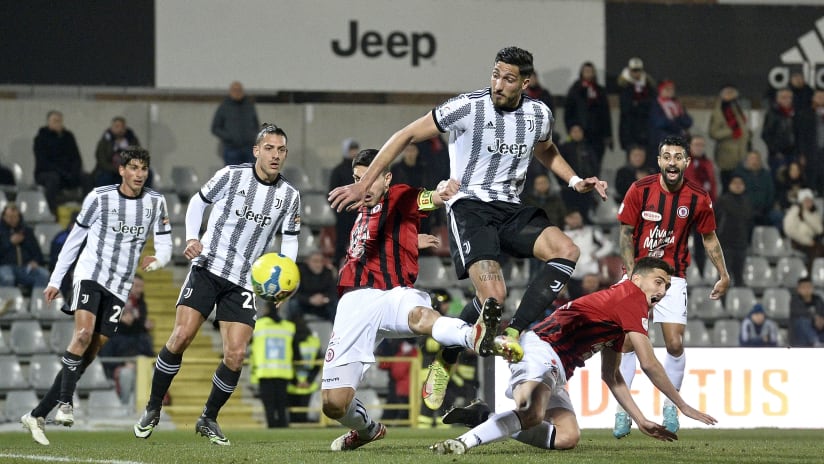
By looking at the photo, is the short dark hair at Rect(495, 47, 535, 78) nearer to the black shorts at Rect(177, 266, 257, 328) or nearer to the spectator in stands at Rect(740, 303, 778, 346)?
the black shorts at Rect(177, 266, 257, 328)

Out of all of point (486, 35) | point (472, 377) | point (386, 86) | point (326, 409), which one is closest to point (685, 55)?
point (486, 35)

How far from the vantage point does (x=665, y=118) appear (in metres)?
18.2

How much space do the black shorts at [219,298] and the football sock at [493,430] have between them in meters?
2.92

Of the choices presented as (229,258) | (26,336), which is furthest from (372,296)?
(26,336)

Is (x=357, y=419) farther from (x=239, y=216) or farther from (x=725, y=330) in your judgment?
(x=725, y=330)

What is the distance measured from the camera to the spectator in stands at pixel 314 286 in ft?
53.2

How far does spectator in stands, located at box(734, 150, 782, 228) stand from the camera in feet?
60.4

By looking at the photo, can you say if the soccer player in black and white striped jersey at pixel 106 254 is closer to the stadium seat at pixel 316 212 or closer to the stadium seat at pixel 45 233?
the stadium seat at pixel 45 233

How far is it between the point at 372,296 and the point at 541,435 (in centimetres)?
142

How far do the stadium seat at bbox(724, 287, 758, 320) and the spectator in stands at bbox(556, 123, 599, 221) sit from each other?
Answer: 2222mm

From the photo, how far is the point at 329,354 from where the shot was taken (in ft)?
28.7

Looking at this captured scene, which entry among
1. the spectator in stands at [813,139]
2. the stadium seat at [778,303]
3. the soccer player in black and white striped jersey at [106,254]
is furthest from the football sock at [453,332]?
the spectator in stands at [813,139]

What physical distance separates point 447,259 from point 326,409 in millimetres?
10318

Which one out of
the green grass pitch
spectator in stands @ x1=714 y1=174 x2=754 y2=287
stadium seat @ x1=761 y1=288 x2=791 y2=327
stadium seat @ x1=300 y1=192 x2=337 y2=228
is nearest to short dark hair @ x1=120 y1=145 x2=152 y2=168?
the green grass pitch
